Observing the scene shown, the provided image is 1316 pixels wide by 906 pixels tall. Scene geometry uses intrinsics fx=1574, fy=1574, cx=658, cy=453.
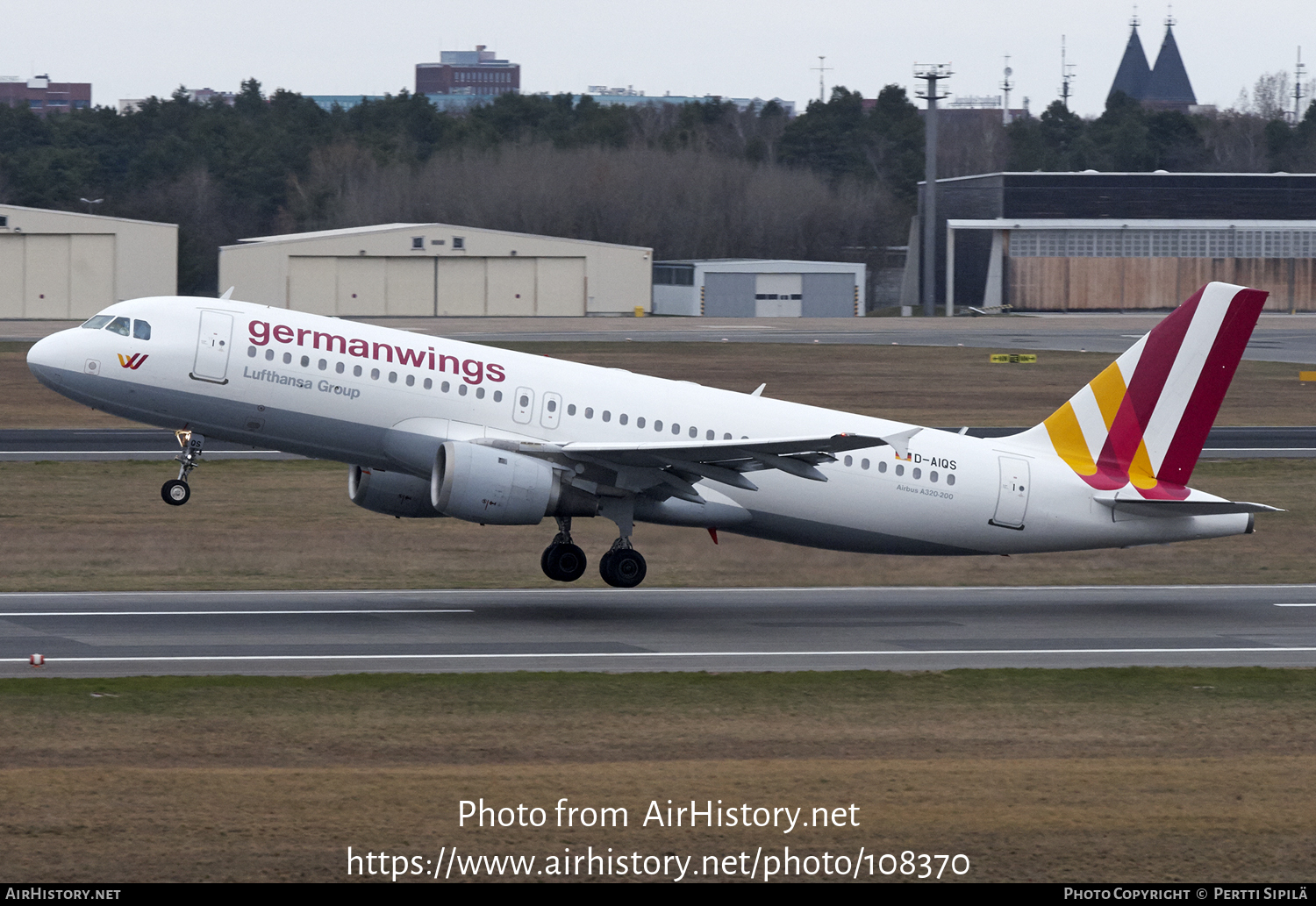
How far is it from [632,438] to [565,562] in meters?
2.57

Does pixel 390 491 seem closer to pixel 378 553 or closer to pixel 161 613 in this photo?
pixel 161 613

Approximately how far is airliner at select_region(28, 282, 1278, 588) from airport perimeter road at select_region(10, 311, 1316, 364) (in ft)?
194

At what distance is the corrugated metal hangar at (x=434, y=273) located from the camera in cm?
11231

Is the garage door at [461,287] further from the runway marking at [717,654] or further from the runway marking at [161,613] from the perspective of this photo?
the runway marking at [717,654]

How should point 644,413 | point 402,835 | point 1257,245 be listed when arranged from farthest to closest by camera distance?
point 1257,245 < point 644,413 < point 402,835

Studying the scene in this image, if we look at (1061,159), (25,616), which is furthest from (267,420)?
(1061,159)

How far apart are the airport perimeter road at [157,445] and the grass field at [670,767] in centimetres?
2547

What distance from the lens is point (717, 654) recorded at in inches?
979

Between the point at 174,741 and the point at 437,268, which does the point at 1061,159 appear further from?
the point at 174,741

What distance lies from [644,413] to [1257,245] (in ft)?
375

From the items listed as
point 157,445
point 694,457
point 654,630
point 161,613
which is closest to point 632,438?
point 694,457

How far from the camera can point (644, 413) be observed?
Result: 28719 mm

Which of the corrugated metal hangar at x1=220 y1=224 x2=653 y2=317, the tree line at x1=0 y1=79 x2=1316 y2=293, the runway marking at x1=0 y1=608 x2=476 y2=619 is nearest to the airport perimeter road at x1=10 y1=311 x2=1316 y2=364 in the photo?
the corrugated metal hangar at x1=220 y1=224 x2=653 y2=317

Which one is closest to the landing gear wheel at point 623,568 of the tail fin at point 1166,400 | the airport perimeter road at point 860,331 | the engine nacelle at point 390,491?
the engine nacelle at point 390,491
